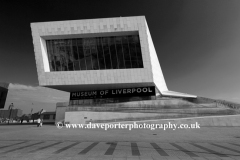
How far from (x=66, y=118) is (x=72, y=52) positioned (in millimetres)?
15893

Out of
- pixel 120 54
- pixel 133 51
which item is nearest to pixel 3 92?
pixel 120 54

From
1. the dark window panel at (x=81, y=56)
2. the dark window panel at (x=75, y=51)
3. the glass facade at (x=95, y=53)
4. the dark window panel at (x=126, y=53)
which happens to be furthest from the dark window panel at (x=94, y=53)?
the dark window panel at (x=126, y=53)

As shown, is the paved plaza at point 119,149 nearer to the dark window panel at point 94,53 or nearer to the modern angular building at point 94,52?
the modern angular building at point 94,52

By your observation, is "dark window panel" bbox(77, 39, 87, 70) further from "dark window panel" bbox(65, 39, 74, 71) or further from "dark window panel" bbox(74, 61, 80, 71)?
"dark window panel" bbox(65, 39, 74, 71)

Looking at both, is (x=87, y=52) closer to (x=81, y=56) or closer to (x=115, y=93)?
(x=81, y=56)

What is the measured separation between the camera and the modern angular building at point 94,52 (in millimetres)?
33281

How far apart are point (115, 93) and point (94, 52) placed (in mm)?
12085

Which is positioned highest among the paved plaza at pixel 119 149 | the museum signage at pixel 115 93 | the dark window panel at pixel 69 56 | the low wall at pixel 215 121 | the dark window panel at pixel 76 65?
the dark window panel at pixel 69 56

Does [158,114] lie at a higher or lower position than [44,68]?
lower

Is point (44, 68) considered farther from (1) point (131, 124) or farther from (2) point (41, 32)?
(1) point (131, 124)

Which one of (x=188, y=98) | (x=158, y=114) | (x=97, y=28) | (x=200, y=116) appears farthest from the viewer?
(x=188, y=98)

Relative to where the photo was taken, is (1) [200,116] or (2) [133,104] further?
(2) [133,104]

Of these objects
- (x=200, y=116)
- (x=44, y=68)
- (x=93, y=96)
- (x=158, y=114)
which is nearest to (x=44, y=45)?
(x=44, y=68)

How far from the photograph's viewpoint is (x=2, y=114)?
150250 mm
